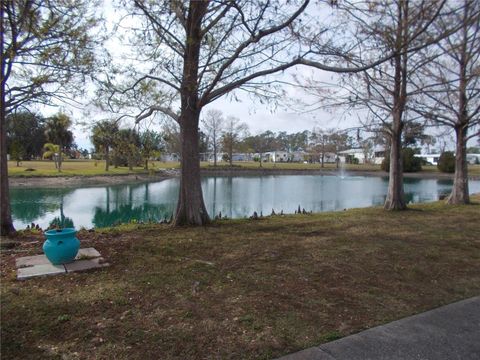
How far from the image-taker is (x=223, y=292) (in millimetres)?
4594

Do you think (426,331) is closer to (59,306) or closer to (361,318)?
(361,318)

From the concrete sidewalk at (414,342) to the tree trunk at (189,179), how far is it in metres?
6.17

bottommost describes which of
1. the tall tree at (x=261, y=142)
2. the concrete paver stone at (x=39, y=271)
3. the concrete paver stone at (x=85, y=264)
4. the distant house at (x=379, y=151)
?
the concrete paver stone at (x=85, y=264)

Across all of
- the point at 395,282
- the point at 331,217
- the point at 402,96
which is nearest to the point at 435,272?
the point at 395,282

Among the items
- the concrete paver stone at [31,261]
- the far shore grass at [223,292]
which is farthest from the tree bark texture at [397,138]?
the concrete paver stone at [31,261]

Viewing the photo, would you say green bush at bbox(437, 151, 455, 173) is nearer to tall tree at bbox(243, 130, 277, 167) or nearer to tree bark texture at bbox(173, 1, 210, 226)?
tall tree at bbox(243, 130, 277, 167)

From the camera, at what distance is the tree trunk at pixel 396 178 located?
1345 cm

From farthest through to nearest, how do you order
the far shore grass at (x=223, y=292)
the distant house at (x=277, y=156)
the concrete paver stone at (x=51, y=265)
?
the distant house at (x=277, y=156), the concrete paver stone at (x=51, y=265), the far shore grass at (x=223, y=292)

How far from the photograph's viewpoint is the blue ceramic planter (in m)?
5.35

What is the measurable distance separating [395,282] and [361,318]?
4.80 ft

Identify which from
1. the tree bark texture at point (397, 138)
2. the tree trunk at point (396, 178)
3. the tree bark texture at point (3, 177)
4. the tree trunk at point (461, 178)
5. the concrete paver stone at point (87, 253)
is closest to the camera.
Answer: the concrete paver stone at point (87, 253)

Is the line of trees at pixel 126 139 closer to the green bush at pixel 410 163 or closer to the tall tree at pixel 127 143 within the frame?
the tall tree at pixel 127 143

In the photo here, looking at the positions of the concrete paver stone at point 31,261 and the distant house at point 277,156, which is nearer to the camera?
the concrete paver stone at point 31,261

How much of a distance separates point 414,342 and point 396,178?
1092 centimetres
